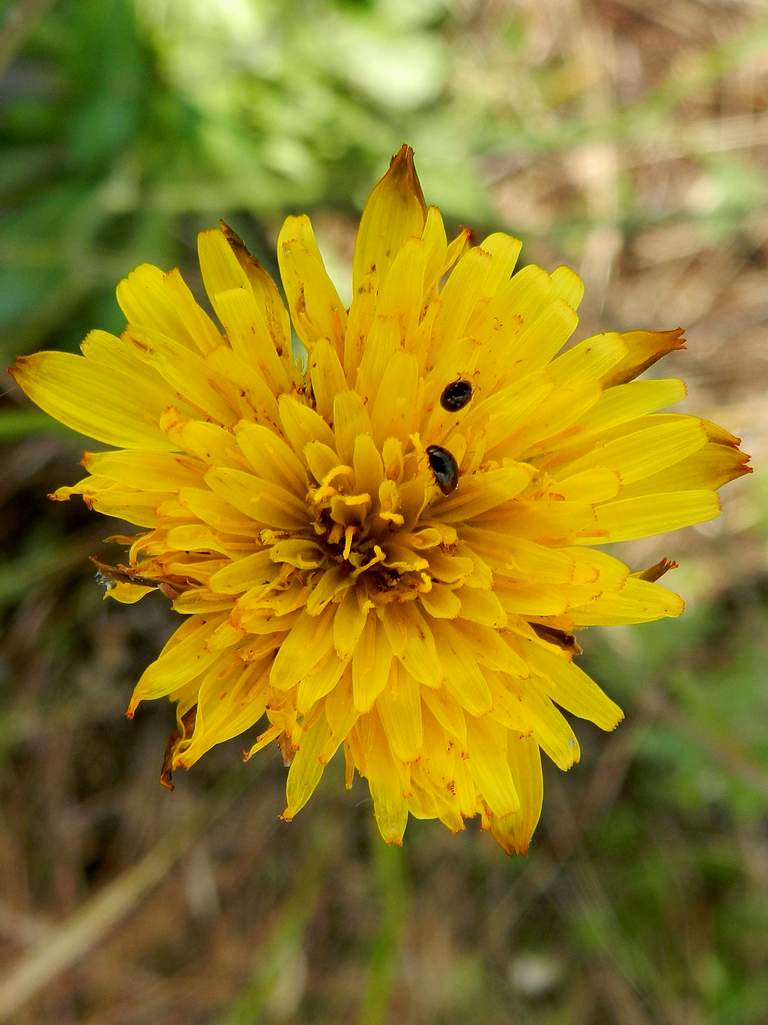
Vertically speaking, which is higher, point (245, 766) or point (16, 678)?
point (16, 678)

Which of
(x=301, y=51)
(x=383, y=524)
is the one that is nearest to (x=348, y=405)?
(x=383, y=524)

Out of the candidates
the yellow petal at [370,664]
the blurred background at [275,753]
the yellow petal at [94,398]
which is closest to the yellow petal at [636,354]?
the yellow petal at [370,664]

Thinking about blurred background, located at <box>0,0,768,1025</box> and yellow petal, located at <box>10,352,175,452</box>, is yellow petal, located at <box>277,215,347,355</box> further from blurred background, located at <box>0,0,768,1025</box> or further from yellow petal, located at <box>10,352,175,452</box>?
blurred background, located at <box>0,0,768,1025</box>

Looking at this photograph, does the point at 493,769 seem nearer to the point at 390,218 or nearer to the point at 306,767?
the point at 306,767

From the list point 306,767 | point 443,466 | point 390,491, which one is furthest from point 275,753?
point 443,466

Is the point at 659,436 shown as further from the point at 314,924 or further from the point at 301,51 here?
the point at 314,924
